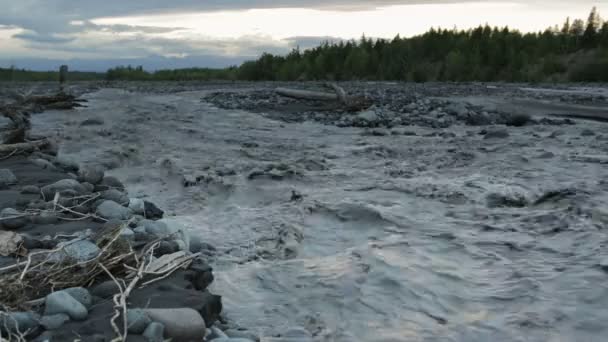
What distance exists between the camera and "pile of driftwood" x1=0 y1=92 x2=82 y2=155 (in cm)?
645

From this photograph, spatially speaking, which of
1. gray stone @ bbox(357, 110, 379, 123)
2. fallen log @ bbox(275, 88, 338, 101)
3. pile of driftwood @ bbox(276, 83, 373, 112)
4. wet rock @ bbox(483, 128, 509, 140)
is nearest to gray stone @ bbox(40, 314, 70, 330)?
wet rock @ bbox(483, 128, 509, 140)

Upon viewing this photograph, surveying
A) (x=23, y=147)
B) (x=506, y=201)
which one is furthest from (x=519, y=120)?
(x=23, y=147)

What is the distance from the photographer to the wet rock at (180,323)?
7.86ft

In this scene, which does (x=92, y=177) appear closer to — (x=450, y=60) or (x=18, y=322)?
(x=18, y=322)

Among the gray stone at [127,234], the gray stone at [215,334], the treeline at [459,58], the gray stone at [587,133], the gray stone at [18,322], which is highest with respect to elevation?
the treeline at [459,58]

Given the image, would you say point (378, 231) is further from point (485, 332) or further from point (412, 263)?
point (485, 332)

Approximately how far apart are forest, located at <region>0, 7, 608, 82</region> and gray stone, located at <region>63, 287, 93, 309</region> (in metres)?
25.4

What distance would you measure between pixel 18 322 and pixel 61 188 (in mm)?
2467

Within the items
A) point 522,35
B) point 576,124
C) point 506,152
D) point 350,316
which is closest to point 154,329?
point 350,316

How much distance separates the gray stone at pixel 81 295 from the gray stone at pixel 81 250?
0.37m

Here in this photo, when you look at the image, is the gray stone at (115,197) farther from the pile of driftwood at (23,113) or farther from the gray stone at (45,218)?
the pile of driftwood at (23,113)

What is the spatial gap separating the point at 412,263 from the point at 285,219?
1390mm

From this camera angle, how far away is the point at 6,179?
16.1 ft

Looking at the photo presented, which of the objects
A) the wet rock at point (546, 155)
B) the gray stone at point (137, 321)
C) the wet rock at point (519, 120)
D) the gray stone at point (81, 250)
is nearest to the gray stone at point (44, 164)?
the gray stone at point (81, 250)
